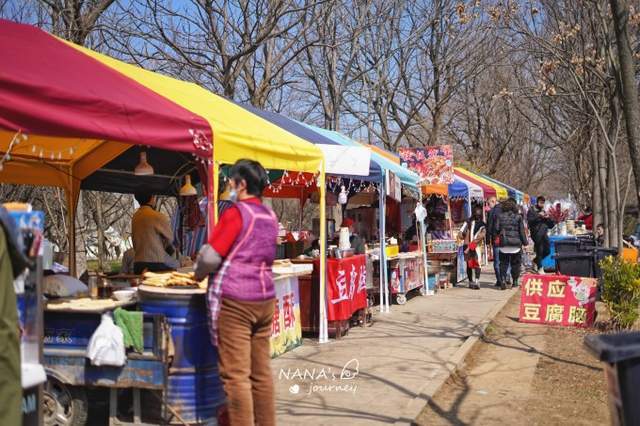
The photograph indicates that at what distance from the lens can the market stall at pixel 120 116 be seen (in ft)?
16.1

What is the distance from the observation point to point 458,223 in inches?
923

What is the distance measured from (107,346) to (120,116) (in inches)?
70.1

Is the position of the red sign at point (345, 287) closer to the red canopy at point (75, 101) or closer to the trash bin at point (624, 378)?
the red canopy at point (75, 101)

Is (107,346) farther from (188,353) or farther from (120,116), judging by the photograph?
(120,116)

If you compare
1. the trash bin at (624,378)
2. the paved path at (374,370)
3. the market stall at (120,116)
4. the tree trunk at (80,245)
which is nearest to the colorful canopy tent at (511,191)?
the paved path at (374,370)

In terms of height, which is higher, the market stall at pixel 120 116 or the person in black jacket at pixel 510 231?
the market stall at pixel 120 116

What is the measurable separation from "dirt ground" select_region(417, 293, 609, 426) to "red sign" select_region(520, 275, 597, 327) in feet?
2.00

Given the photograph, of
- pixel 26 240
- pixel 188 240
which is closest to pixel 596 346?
pixel 26 240

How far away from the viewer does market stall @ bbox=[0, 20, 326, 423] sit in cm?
489

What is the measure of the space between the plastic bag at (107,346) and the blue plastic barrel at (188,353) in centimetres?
33

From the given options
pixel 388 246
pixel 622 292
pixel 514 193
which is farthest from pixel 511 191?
pixel 622 292

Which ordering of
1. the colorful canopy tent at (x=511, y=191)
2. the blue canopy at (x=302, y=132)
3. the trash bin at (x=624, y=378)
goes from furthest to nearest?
the colorful canopy tent at (x=511, y=191) → the blue canopy at (x=302, y=132) → the trash bin at (x=624, y=378)

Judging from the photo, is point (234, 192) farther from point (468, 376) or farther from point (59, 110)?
point (468, 376)

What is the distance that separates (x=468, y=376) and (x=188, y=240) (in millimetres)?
5948
